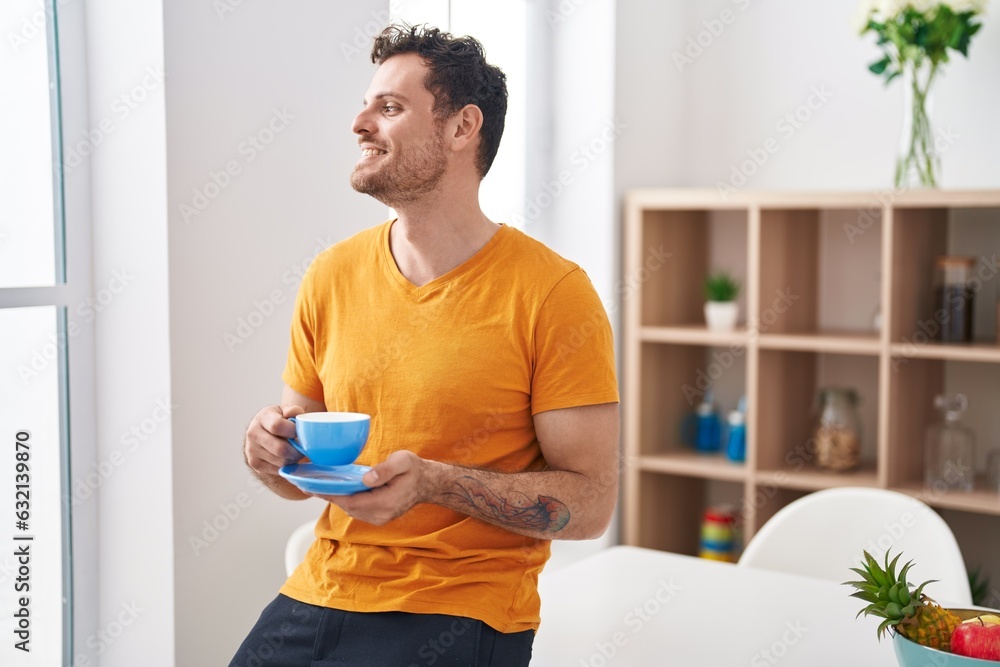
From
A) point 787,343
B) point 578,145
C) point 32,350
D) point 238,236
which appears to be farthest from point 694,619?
point 578,145

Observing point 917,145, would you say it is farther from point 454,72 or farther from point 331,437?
point 331,437

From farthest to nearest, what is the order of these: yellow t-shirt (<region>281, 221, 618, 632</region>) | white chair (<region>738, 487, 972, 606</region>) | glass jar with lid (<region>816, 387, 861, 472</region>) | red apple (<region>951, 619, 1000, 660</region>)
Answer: glass jar with lid (<region>816, 387, 861, 472</region>) < white chair (<region>738, 487, 972, 606</region>) < yellow t-shirt (<region>281, 221, 618, 632</region>) < red apple (<region>951, 619, 1000, 660</region>)

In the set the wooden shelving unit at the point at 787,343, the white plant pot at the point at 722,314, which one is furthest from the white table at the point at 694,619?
the white plant pot at the point at 722,314

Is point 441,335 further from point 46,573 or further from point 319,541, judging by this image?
point 46,573

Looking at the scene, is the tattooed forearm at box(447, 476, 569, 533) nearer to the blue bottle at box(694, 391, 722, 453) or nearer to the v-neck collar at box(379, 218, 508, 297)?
the v-neck collar at box(379, 218, 508, 297)

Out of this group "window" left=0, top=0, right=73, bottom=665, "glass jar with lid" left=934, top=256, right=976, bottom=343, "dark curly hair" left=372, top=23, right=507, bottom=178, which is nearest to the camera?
"dark curly hair" left=372, top=23, right=507, bottom=178

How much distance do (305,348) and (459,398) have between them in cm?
29

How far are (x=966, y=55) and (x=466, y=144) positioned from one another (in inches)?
67.4

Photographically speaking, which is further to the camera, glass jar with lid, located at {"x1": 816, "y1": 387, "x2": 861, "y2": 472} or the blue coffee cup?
glass jar with lid, located at {"x1": 816, "y1": 387, "x2": 861, "y2": 472}

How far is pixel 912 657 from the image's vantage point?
113 cm

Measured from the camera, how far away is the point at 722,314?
9.42 ft

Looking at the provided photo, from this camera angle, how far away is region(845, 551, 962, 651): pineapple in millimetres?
1137

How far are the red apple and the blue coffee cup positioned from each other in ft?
2.29

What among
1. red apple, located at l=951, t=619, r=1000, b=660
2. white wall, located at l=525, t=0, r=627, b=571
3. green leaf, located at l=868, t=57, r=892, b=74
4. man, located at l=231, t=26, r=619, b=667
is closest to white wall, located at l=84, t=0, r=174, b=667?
man, located at l=231, t=26, r=619, b=667
